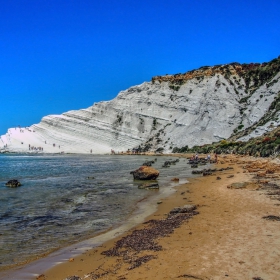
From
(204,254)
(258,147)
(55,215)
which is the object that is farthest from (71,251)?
(258,147)

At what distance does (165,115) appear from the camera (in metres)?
86.3

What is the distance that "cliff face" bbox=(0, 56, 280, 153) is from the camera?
7538cm

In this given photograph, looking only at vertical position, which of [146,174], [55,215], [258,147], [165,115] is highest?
[165,115]

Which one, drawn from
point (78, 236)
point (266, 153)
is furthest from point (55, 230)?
point (266, 153)

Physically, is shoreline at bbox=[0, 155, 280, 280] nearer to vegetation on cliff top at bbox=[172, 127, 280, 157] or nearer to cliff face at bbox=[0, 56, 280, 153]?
vegetation on cliff top at bbox=[172, 127, 280, 157]

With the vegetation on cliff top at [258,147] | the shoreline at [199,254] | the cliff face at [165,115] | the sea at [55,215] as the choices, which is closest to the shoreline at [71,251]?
the shoreline at [199,254]

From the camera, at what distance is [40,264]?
7.29 metres

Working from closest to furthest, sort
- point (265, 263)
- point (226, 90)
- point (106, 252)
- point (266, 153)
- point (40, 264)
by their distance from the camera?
point (265, 263)
point (40, 264)
point (106, 252)
point (266, 153)
point (226, 90)

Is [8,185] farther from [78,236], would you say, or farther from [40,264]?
[40,264]

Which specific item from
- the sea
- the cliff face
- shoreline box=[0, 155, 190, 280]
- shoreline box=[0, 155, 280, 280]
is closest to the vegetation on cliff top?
the cliff face

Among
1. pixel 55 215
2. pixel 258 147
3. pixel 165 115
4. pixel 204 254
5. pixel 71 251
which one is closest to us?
pixel 204 254

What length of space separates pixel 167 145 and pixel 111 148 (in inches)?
598

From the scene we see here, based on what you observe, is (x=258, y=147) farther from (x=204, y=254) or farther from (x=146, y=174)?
(x=204, y=254)

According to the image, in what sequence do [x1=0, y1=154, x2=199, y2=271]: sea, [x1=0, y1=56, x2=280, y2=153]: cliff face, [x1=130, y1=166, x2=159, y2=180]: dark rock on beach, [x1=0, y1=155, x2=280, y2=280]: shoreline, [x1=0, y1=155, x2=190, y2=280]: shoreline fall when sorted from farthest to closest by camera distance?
[x1=0, y1=56, x2=280, y2=153]: cliff face
[x1=130, y1=166, x2=159, y2=180]: dark rock on beach
[x1=0, y1=154, x2=199, y2=271]: sea
[x1=0, y1=155, x2=190, y2=280]: shoreline
[x1=0, y1=155, x2=280, y2=280]: shoreline
